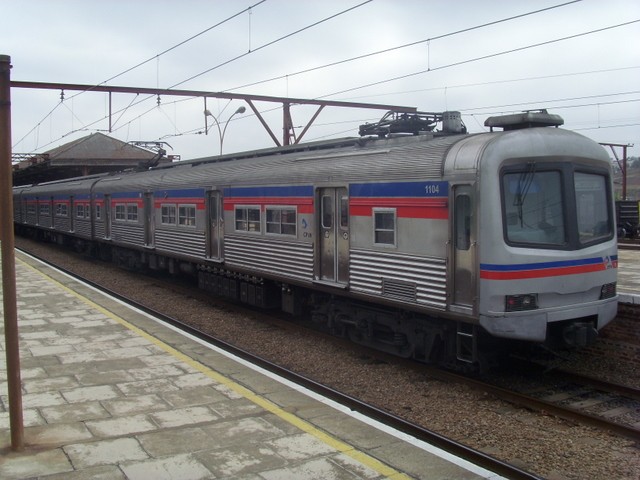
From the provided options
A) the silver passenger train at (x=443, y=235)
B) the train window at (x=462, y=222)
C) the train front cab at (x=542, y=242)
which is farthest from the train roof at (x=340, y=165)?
the train front cab at (x=542, y=242)

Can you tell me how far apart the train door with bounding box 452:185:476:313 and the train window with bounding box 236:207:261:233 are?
5.21 meters

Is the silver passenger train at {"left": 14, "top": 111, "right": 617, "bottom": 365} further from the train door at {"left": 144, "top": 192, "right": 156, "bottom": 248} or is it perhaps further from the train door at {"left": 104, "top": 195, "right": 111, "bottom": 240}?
the train door at {"left": 104, "top": 195, "right": 111, "bottom": 240}

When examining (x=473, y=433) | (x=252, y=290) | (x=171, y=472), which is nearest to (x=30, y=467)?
(x=171, y=472)

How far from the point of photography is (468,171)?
23.8 ft

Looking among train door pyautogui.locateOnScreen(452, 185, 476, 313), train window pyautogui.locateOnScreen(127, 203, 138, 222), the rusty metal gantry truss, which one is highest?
the rusty metal gantry truss

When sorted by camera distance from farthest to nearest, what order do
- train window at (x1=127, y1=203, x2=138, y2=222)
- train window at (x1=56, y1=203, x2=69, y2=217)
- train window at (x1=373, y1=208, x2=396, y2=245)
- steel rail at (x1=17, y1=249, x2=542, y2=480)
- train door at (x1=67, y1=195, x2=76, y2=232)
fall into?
train window at (x1=56, y1=203, x2=69, y2=217) → train door at (x1=67, y1=195, x2=76, y2=232) → train window at (x1=127, y1=203, x2=138, y2=222) → train window at (x1=373, y1=208, x2=396, y2=245) → steel rail at (x1=17, y1=249, x2=542, y2=480)

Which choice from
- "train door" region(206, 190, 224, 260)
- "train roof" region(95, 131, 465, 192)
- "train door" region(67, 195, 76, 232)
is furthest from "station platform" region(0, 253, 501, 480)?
"train door" region(67, 195, 76, 232)

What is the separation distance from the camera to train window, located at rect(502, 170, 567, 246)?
7215 mm

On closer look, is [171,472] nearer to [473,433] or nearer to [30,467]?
[30,467]

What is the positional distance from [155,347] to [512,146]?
5.51 metres

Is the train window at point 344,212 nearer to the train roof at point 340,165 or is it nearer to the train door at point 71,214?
the train roof at point 340,165

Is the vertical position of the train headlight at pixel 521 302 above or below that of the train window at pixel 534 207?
below

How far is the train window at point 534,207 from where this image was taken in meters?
7.21

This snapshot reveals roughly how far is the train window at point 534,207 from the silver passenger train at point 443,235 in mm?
13
